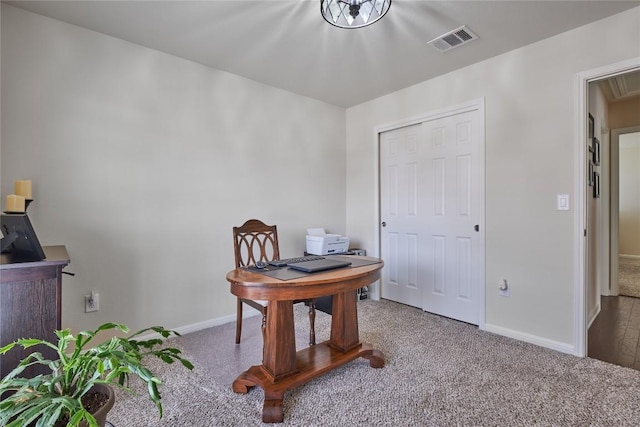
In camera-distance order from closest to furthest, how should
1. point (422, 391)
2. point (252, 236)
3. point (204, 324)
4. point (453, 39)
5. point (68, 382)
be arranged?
point (68, 382) → point (422, 391) → point (453, 39) → point (252, 236) → point (204, 324)

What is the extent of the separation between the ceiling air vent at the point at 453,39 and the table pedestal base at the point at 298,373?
7.45ft

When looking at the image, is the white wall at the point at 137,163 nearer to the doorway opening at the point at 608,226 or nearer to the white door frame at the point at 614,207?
the doorway opening at the point at 608,226

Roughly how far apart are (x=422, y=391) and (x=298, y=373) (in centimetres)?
71

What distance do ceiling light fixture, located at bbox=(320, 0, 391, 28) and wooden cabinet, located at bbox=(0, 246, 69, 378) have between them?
6.19 ft

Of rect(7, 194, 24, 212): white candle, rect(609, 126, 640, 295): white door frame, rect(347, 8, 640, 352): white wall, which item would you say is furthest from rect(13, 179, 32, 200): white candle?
rect(609, 126, 640, 295): white door frame

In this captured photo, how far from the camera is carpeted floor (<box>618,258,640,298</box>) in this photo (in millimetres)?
3879

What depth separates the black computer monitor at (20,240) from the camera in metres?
1.37

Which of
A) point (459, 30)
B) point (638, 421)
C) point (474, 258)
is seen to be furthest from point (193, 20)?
point (638, 421)

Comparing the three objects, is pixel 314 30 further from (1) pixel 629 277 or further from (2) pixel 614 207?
(1) pixel 629 277

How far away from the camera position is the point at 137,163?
2.45 meters

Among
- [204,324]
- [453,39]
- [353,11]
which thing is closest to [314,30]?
[353,11]


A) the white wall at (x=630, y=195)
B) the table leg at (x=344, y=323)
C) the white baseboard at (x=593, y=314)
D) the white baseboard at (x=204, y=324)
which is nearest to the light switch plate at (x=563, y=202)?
the white baseboard at (x=593, y=314)

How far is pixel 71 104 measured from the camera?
7.16 ft

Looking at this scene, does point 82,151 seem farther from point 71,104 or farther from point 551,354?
point 551,354
